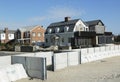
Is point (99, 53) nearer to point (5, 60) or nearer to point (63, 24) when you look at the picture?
point (5, 60)

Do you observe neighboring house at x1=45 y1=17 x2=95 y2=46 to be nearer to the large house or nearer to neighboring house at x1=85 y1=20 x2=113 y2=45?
the large house

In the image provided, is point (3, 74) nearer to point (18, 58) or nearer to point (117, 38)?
point (18, 58)

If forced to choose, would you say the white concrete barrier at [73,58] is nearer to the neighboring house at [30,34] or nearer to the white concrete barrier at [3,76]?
the white concrete barrier at [3,76]

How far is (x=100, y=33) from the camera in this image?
5862cm

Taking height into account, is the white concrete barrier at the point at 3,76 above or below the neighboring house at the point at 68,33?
below

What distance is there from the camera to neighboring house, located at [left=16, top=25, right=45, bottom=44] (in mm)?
78000

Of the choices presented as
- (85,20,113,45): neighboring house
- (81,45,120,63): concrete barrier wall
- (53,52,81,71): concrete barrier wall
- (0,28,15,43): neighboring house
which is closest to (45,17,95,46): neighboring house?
(85,20,113,45): neighboring house

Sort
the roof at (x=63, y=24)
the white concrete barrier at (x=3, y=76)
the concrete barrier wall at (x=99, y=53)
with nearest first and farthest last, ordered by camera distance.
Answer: the white concrete barrier at (x=3, y=76), the concrete barrier wall at (x=99, y=53), the roof at (x=63, y=24)

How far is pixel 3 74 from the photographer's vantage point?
16.2 metres

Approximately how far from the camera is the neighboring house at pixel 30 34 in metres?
78.0

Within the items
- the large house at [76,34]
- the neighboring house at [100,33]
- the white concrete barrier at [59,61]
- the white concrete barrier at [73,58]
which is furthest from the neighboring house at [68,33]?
the white concrete barrier at [59,61]

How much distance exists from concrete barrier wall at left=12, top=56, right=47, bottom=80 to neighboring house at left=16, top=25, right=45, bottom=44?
59048mm

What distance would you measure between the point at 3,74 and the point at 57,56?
6828mm

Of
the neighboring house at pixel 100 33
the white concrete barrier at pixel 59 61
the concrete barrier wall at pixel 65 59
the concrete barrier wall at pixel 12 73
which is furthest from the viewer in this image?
the neighboring house at pixel 100 33
